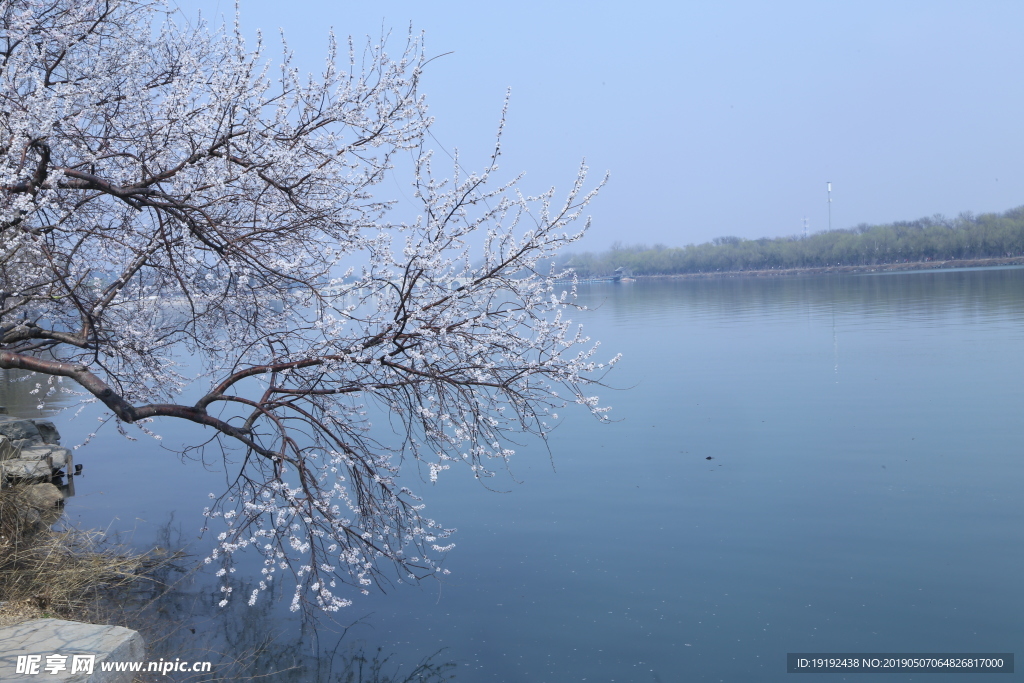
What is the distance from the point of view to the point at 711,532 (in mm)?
10641

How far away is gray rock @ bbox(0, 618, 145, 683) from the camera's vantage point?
5.57m

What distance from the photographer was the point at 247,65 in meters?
6.59

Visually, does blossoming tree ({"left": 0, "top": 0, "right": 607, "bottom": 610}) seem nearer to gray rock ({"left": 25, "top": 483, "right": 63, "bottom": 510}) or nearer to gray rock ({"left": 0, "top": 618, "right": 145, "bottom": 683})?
gray rock ({"left": 0, "top": 618, "right": 145, "bottom": 683})

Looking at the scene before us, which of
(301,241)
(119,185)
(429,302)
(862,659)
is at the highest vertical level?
(119,185)

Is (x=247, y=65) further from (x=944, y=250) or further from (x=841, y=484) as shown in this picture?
(x=944, y=250)

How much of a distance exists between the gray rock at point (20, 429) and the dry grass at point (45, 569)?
4654mm

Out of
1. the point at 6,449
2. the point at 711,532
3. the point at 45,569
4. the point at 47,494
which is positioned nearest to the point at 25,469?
the point at 6,449

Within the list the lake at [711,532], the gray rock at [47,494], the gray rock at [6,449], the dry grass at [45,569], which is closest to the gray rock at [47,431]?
the lake at [711,532]

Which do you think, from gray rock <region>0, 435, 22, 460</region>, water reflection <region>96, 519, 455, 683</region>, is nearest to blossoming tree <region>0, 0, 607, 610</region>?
water reflection <region>96, 519, 455, 683</region>

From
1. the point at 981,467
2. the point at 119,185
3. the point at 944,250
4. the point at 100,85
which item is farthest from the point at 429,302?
the point at 944,250

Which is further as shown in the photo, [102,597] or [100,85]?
[102,597]

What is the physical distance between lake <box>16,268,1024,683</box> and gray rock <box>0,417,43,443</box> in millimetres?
1216

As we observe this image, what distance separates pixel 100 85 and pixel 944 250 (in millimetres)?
138867

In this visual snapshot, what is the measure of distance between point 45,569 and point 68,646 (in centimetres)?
309
